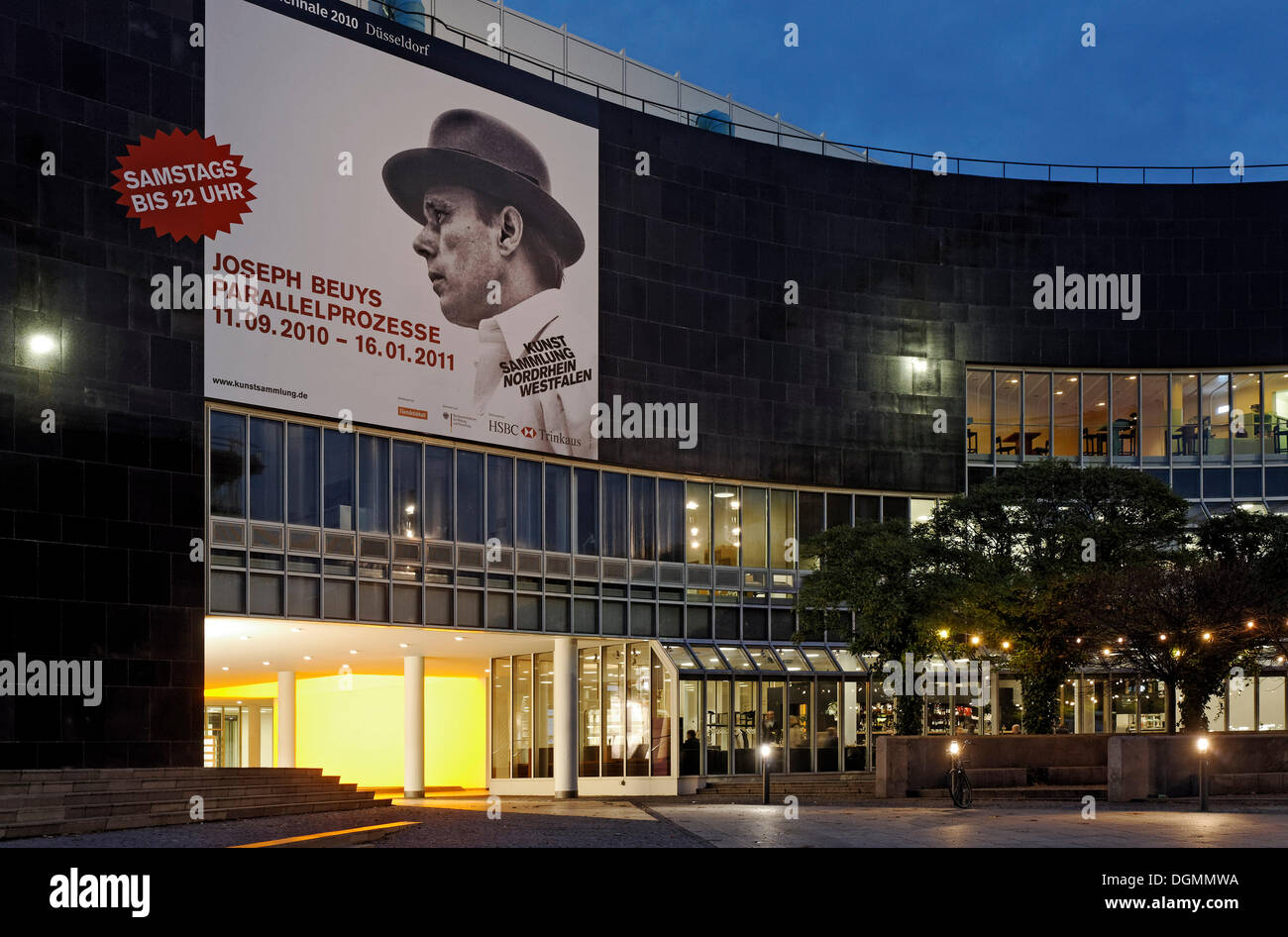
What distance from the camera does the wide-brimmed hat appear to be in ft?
112

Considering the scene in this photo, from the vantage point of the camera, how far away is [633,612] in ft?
128

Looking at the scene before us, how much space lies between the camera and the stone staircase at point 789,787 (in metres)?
35.3

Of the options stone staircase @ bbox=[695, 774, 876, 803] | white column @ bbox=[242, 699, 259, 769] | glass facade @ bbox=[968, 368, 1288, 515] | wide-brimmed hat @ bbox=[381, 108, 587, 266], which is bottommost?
white column @ bbox=[242, 699, 259, 769]

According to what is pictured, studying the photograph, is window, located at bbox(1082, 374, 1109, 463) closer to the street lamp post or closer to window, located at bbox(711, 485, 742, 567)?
window, located at bbox(711, 485, 742, 567)

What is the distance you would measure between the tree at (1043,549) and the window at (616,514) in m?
8.66

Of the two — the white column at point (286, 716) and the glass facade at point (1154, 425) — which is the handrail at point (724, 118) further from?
the white column at point (286, 716)

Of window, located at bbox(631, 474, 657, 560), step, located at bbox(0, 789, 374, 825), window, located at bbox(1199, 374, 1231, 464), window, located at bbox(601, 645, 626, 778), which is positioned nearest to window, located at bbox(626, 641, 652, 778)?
window, located at bbox(601, 645, 626, 778)

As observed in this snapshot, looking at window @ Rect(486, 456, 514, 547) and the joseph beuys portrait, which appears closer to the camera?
the joseph beuys portrait

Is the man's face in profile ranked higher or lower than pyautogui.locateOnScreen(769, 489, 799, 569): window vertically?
higher

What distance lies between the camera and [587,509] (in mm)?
38312

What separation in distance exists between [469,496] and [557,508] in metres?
2.92

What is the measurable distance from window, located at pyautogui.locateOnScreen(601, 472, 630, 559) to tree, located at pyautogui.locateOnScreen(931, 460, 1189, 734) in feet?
28.4

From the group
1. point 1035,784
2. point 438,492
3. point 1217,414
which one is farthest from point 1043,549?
point 1217,414

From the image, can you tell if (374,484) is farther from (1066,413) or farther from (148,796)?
(1066,413)
